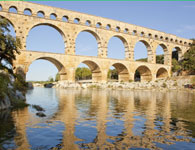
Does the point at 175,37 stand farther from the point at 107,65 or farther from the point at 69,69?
the point at 69,69

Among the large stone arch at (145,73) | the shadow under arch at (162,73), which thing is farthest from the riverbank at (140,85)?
the shadow under arch at (162,73)

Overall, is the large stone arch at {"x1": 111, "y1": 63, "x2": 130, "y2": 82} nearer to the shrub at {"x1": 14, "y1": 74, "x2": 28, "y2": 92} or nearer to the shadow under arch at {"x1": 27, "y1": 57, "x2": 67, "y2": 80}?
the shadow under arch at {"x1": 27, "y1": 57, "x2": 67, "y2": 80}

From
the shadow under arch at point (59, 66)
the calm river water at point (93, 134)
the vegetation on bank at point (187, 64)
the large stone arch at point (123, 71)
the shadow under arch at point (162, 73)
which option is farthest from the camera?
the shadow under arch at point (162, 73)

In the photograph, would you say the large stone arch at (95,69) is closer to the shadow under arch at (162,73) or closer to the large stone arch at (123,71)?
the large stone arch at (123,71)

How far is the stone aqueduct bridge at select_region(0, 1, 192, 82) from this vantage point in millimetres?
35900

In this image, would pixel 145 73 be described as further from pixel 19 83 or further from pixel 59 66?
pixel 19 83

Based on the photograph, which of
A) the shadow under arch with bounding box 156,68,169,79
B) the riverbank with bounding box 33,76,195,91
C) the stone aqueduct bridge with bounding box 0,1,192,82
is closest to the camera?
the stone aqueduct bridge with bounding box 0,1,192,82

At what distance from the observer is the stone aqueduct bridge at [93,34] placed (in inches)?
1413

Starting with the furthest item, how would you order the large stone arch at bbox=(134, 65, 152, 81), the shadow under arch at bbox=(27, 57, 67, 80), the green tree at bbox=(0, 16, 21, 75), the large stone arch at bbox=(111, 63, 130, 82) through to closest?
the large stone arch at bbox=(134, 65, 152, 81) < the large stone arch at bbox=(111, 63, 130, 82) < the shadow under arch at bbox=(27, 57, 67, 80) < the green tree at bbox=(0, 16, 21, 75)

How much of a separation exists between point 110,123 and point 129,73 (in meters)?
40.0

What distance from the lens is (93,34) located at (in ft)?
147

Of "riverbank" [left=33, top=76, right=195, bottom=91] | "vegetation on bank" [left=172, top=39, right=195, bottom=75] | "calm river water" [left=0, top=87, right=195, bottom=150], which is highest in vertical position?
"vegetation on bank" [left=172, top=39, right=195, bottom=75]

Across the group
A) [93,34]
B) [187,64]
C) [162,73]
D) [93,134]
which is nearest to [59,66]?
[93,34]

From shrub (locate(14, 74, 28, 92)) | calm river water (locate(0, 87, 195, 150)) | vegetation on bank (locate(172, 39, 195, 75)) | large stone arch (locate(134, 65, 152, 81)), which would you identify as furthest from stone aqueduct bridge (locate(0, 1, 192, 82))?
calm river water (locate(0, 87, 195, 150))
